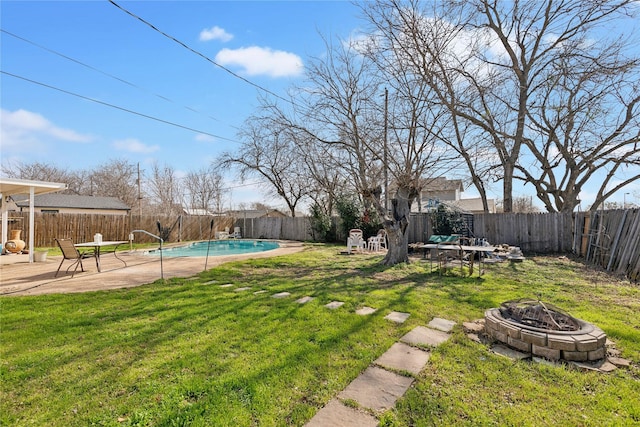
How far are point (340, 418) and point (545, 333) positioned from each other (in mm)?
2025

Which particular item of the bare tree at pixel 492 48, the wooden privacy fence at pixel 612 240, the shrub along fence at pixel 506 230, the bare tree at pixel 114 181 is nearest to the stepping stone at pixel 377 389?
the shrub along fence at pixel 506 230

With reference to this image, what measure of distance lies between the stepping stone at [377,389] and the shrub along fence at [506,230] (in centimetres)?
483

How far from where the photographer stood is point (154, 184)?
27.4 meters

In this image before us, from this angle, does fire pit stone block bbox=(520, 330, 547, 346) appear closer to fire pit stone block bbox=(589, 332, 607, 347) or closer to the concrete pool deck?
fire pit stone block bbox=(589, 332, 607, 347)

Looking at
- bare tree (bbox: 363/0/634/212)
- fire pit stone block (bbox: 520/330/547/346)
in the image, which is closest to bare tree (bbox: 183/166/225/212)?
bare tree (bbox: 363/0/634/212)

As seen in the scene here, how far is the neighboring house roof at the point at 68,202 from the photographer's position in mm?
19297

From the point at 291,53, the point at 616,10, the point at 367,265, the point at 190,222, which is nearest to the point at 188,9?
the point at 291,53

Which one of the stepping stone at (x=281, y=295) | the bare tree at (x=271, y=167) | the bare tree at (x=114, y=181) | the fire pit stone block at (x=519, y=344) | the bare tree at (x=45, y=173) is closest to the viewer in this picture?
the fire pit stone block at (x=519, y=344)

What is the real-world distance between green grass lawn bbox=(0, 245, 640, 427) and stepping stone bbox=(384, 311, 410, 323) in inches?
3.2

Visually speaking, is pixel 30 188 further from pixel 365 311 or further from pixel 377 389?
pixel 377 389

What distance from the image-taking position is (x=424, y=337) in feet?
10.0

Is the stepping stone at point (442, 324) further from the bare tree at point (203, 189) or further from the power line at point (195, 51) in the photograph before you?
the bare tree at point (203, 189)

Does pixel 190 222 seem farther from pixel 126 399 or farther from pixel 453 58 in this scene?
pixel 126 399

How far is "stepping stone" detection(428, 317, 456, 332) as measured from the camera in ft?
10.9
